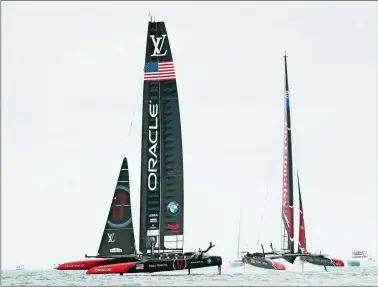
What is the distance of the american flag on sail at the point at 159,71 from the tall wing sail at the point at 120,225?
6852mm

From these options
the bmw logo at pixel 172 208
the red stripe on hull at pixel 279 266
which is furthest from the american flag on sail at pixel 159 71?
the red stripe on hull at pixel 279 266

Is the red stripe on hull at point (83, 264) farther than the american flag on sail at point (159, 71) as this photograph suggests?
No

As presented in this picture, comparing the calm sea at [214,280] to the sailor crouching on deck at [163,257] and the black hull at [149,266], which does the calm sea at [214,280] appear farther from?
the sailor crouching on deck at [163,257]

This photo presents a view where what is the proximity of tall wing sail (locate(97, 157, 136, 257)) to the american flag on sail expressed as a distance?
22.5ft

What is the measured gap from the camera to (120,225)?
55.8 meters

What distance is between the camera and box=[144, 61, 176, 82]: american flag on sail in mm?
59000


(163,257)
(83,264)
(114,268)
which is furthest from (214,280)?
(83,264)

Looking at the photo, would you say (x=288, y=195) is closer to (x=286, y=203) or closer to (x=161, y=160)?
(x=286, y=203)

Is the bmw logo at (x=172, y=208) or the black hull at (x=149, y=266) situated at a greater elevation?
the bmw logo at (x=172, y=208)

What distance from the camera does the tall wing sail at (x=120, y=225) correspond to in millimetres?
55438

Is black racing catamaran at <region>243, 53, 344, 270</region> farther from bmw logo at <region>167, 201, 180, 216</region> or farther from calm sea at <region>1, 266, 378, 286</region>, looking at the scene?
bmw logo at <region>167, 201, 180, 216</region>

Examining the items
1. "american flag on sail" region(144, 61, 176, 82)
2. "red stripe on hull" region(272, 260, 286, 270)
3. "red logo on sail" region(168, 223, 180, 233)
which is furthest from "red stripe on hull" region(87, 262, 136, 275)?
"red stripe on hull" region(272, 260, 286, 270)

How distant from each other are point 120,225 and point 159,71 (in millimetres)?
11409

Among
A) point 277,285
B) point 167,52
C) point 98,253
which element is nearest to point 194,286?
point 277,285
